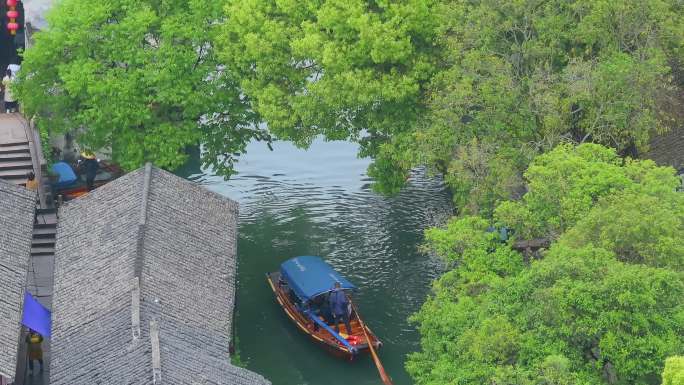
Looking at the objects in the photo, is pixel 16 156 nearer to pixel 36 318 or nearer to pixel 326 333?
pixel 36 318

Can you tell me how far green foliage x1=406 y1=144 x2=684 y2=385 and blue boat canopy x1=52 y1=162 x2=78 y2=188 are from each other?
21311 millimetres

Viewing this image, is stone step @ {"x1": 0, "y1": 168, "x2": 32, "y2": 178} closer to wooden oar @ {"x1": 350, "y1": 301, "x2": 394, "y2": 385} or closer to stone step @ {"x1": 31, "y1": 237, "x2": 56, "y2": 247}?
stone step @ {"x1": 31, "y1": 237, "x2": 56, "y2": 247}

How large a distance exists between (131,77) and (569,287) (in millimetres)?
22984

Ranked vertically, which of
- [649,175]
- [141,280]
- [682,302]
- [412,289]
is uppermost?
[649,175]

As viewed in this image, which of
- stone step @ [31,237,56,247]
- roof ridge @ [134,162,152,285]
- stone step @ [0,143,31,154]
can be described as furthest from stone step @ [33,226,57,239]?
roof ridge @ [134,162,152,285]

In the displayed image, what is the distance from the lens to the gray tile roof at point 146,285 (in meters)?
31.5

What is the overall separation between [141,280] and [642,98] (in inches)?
649

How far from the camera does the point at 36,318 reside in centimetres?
3681

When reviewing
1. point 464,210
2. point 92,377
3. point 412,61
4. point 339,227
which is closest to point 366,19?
point 412,61

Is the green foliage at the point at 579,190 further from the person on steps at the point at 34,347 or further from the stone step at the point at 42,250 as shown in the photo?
the stone step at the point at 42,250

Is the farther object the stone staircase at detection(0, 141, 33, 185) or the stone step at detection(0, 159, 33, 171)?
the stone step at detection(0, 159, 33, 171)

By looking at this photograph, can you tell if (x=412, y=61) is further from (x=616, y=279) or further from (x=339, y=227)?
(x=616, y=279)

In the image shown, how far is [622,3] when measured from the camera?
40.7 m

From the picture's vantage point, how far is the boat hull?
4209 centimetres
